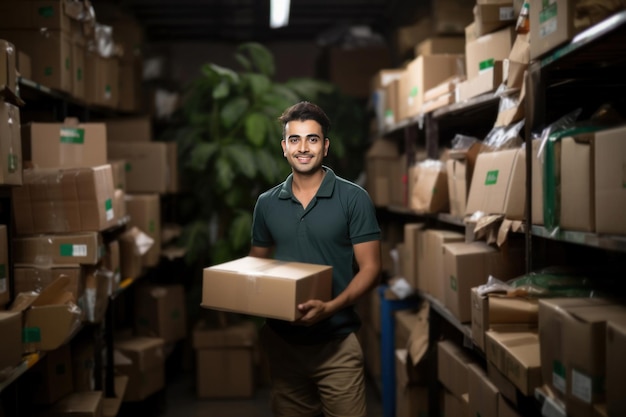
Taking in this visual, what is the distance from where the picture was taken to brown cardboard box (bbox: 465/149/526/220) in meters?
2.09

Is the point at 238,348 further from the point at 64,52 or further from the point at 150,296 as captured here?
the point at 64,52

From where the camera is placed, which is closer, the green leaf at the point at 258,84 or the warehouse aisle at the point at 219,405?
the warehouse aisle at the point at 219,405

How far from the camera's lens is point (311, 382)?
2.31 m

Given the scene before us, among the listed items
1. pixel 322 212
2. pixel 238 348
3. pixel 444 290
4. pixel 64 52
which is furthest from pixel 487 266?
pixel 238 348

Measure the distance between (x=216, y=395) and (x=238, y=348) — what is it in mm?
349

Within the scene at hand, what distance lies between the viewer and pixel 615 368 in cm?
133

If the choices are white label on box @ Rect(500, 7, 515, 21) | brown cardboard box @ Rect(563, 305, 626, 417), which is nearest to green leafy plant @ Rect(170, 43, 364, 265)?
white label on box @ Rect(500, 7, 515, 21)

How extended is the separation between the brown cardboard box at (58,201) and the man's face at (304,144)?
1.11 meters

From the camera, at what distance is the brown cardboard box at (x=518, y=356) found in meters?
1.68

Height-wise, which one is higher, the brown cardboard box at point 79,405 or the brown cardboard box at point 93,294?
the brown cardboard box at point 93,294

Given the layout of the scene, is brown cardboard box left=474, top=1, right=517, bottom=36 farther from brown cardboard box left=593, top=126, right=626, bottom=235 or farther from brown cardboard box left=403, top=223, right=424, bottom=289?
brown cardboard box left=403, top=223, right=424, bottom=289

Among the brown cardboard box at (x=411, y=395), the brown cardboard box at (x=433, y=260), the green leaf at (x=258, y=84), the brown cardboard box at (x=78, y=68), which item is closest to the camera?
the brown cardboard box at (x=433, y=260)

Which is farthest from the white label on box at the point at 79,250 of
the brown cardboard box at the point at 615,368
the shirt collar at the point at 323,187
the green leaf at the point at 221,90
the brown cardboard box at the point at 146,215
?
the brown cardboard box at the point at 615,368

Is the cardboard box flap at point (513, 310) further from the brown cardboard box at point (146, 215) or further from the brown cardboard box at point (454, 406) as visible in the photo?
the brown cardboard box at point (146, 215)
